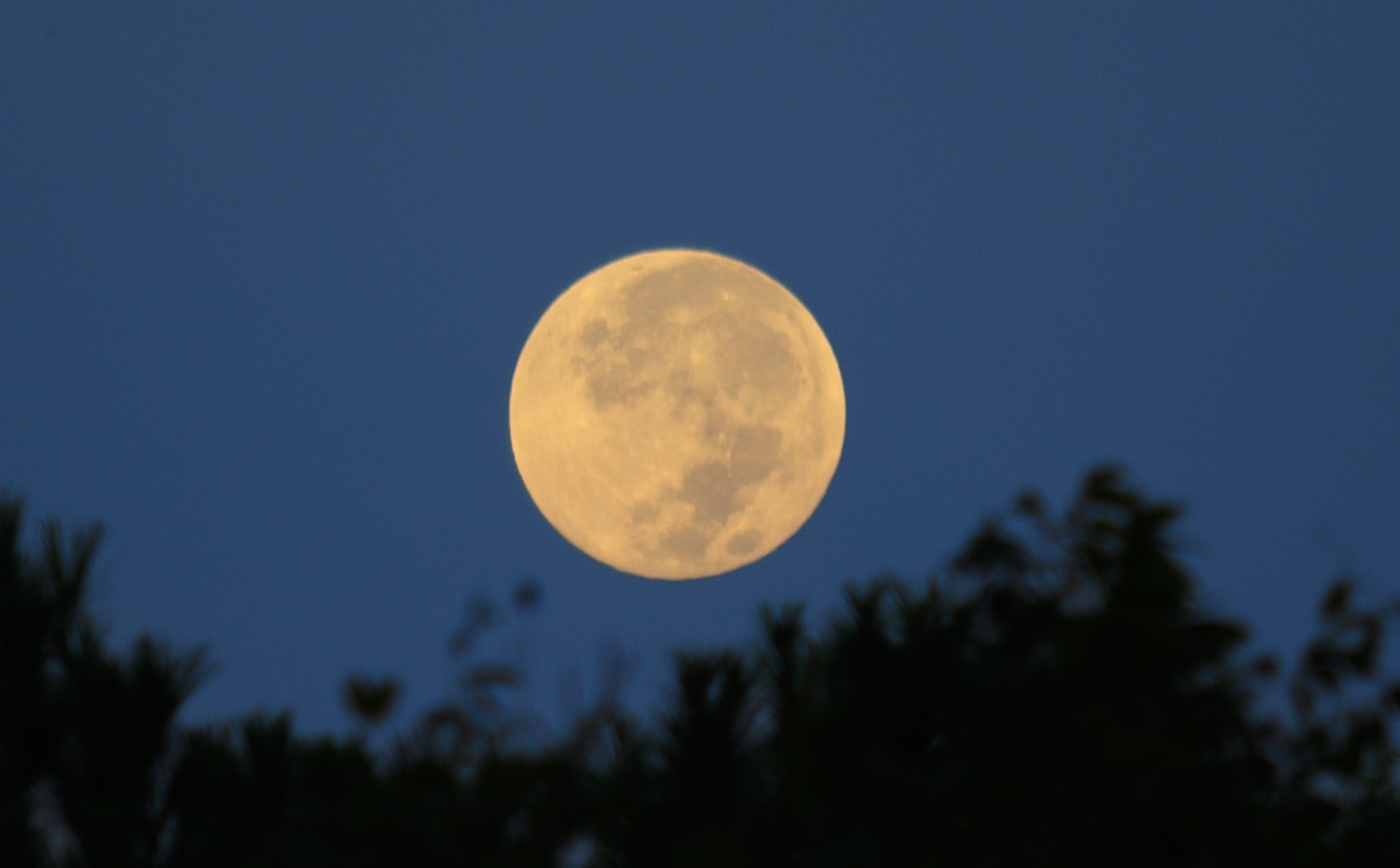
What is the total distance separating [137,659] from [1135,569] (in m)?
4.84

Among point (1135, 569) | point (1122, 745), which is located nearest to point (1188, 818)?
point (1122, 745)

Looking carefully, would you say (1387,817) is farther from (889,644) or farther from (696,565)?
(696,565)

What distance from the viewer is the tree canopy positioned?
19.5ft

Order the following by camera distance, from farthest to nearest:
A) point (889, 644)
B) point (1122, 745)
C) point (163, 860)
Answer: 1. point (889, 644)
2. point (163, 860)
3. point (1122, 745)

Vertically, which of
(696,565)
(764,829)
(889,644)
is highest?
(696,565)

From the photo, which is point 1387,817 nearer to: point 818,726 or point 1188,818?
point 1188,818

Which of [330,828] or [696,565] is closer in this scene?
[330,828]

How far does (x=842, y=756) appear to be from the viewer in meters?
7.30

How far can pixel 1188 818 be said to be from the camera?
5871mm

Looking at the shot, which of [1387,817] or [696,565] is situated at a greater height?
[696,565]

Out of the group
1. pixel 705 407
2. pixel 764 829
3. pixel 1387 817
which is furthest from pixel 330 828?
pixel 705 407

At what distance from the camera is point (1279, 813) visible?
21.4ft

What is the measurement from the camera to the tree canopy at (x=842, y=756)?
5941 mm

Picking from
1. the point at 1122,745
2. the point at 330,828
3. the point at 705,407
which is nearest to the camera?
the point at 1122,745
